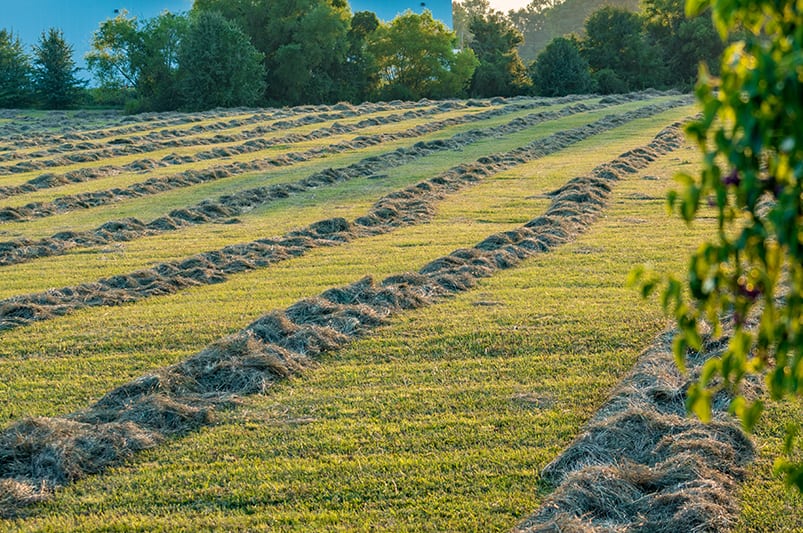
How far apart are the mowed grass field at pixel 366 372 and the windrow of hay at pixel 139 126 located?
14814 mm

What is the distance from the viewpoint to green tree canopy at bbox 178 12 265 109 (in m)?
56.0

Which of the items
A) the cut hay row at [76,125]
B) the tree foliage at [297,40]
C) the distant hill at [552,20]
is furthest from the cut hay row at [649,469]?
the distant hill at [552,20]

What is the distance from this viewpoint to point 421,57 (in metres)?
69.3

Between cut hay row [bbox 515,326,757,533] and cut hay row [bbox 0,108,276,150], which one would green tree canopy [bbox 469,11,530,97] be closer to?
cut hay row [bbox 0,108,276,150]

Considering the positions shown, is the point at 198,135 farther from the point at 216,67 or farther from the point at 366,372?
the point at 366,372

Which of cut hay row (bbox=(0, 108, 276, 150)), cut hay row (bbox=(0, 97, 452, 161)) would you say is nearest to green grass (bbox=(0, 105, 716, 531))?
cut hay row (bbox=(0, 97, 452, 161))

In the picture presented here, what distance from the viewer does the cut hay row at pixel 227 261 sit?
11.4 meters

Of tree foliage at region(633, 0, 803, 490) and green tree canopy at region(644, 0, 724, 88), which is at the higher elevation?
green tree canopy at region(644, 0, 724, 88)

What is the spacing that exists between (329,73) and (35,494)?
206ft

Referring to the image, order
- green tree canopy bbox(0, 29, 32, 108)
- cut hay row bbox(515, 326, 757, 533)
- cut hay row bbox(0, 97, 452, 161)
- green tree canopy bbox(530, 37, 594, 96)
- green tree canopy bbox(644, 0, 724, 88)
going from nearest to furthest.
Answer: cut hay row bbox(515, 326, 757, 533)
cut hay row bbox(0, 97, 452, 161)
green tree canopy bbox(0, 29, 32, 108)
green tree canopy bbox(530, 37, 594, 96)
green tree canopy bbox(644, 0, 724, 88)

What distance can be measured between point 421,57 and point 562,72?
479 inches

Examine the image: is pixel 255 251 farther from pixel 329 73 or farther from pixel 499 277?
pixel 329 73

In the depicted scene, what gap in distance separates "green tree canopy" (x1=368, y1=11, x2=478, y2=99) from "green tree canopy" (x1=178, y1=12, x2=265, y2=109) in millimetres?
12136

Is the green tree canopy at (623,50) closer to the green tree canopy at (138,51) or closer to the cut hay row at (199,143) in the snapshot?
the cut hay row at (199,143)
